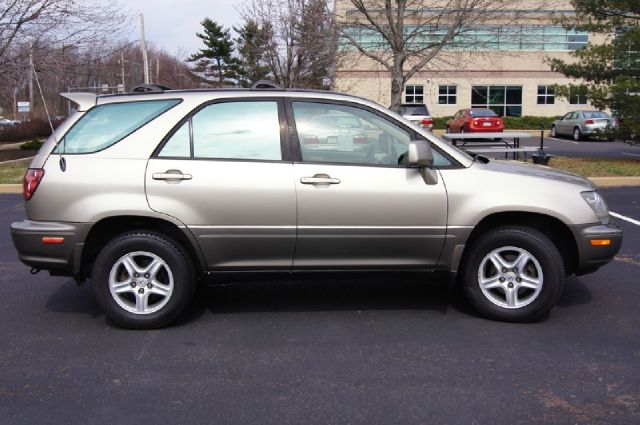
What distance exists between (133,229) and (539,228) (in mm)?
3121

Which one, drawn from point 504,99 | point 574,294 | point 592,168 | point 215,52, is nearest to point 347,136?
point 574,294

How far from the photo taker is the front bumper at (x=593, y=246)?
15.4 feet

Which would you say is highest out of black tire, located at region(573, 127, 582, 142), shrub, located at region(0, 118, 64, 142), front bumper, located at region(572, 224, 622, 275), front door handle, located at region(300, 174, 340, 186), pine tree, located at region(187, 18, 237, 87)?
pine tree, located at region(187, 18, 237, 87)

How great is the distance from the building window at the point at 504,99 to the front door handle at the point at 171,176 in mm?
37839

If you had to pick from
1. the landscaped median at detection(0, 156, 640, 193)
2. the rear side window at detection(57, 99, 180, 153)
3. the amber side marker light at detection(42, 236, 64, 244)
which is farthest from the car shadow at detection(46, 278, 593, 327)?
the landscaped median at detection(0, 156, 640, 193)

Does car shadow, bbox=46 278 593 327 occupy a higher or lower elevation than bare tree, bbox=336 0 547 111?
lower

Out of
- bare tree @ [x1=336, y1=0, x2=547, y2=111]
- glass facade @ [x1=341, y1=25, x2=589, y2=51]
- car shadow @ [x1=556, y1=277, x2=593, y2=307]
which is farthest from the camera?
glass facade @ [x1=341, y1=25, x2=589, y2=51]

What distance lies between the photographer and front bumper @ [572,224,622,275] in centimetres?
469

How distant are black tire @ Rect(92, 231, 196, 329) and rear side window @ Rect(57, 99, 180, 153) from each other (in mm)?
730

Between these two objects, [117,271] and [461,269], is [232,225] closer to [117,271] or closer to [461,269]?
[117,271]

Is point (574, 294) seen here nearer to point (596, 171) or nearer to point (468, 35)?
point (596, 171)

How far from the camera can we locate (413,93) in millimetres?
39250

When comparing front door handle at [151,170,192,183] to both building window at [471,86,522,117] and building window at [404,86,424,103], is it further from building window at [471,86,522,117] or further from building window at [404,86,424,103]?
building window at [471,86,522,117]

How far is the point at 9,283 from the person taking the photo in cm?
602
